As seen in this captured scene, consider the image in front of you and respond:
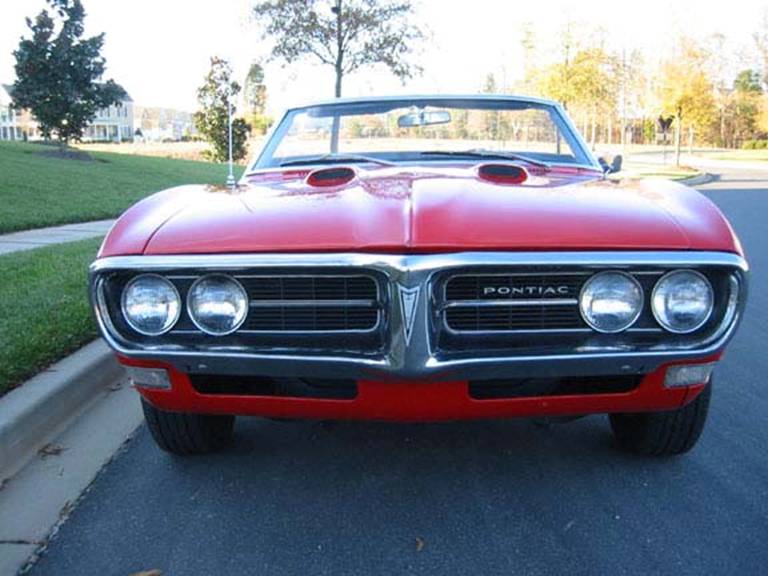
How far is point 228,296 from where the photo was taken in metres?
2.37

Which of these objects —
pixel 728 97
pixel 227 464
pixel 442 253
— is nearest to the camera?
pixel 442 253

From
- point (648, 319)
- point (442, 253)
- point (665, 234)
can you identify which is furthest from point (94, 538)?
point (665, 234)

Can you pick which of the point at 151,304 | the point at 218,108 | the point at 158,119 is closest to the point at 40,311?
the point at 151,304

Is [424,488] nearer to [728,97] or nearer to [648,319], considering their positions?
[648,319]

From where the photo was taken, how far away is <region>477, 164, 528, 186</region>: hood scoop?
2945 millimetres

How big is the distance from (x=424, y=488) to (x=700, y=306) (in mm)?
1163

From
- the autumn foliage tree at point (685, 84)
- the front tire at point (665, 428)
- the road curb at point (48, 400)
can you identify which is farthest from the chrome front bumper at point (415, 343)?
the autumn foliage tree at point (685, 84)

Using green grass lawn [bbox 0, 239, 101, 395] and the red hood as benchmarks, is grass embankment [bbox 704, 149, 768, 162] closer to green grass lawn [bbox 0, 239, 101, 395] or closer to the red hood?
green grass lawn [bbox 0, 239, 101, 395]

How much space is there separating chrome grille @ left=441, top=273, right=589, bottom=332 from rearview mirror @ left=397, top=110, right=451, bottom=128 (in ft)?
6.57

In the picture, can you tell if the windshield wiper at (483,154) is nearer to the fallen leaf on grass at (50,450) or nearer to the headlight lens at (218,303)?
the headlight lens at (218,303)

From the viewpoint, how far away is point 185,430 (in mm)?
2924

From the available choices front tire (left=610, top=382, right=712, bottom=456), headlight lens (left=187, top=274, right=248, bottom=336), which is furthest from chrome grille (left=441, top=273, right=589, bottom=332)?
front tire (left=610, top=382, right=712, bottom=456)

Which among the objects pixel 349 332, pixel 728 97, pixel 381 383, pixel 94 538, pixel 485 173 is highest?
pixel 728 97

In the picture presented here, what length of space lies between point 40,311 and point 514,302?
134 inches
